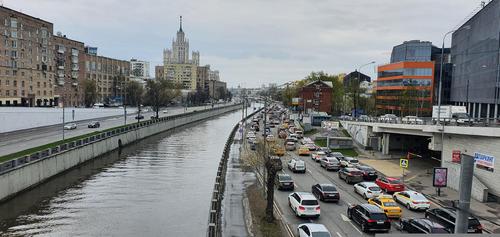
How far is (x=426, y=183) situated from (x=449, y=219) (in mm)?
14422

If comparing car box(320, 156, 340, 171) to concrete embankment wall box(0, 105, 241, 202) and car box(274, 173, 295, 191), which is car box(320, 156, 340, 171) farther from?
concrete embankment wall box(0, 105, 241, 202)

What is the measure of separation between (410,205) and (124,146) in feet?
167

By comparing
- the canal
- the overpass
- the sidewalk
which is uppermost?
the overpass

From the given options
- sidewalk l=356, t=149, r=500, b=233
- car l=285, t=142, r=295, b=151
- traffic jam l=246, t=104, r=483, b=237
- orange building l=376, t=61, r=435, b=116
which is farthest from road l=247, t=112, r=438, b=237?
orange building l=376, t=61, r=435, b=116

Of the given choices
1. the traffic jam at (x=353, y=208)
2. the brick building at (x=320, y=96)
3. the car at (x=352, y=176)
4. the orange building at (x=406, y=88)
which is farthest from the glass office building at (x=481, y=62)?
the brick building at (x=320, y=96)

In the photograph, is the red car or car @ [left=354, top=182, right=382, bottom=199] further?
the red car

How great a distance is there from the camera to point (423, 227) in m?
21.0

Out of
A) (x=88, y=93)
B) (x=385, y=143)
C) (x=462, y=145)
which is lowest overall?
(x=385, y=143)

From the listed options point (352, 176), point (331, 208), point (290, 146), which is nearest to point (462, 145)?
point (352, 176)

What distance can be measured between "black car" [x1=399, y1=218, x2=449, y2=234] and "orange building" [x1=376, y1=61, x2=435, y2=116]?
63464 mm

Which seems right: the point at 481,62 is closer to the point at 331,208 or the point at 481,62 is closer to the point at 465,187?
the point at 331,208

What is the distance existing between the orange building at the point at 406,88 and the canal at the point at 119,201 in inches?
1974

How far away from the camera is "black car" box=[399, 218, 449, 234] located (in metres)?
20.6

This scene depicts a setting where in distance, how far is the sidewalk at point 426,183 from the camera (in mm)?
25891
